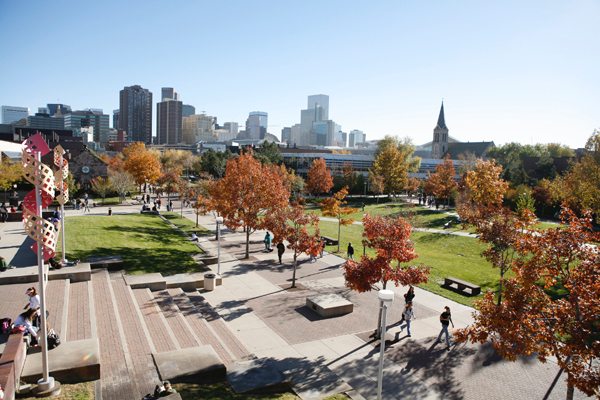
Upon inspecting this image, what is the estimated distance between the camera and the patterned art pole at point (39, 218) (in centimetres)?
903

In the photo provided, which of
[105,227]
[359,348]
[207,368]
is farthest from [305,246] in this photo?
[105,227]

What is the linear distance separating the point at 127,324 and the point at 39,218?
611 centimetres

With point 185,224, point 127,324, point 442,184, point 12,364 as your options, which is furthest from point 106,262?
point 442,184

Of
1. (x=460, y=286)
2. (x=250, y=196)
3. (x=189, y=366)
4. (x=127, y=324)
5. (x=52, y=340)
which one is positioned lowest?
(x=460, y=286)

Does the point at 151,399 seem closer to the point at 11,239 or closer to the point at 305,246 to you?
the point at 305,246

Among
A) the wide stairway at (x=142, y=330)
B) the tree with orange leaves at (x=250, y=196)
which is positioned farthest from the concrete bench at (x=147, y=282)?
the tree with orange leaves at (x=250, y=196)

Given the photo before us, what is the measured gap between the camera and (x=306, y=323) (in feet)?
55.2

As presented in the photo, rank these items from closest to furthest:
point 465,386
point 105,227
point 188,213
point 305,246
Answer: point 465,386
point 305,246
point 105,227
point 188,213

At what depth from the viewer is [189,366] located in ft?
37.8

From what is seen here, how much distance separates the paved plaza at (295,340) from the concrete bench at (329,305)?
292 mm

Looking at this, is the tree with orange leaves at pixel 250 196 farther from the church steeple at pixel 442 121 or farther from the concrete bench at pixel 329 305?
the church steeple at pixel 442 121

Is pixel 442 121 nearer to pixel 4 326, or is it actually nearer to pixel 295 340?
pixel 295 340

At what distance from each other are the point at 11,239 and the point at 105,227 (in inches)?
241

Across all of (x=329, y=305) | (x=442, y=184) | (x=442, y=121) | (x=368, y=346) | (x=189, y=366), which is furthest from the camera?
(x=442, y=121)
